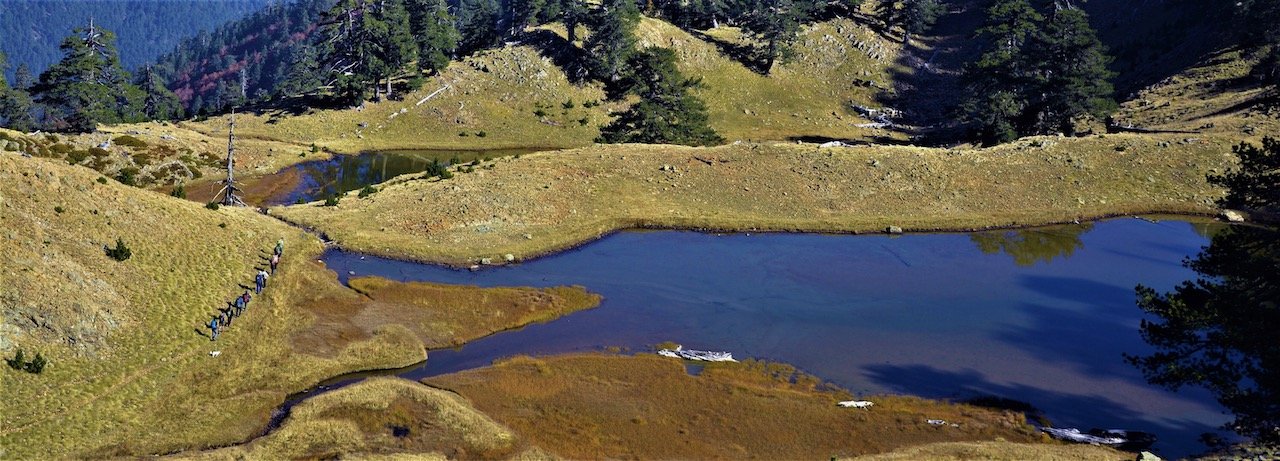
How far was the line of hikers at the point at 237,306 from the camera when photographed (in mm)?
44309

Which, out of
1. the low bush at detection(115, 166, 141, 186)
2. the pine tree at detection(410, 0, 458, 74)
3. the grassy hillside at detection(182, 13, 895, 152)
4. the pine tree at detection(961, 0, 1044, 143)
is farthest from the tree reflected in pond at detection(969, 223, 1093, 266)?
the pine tree at detection(410, 0, 458, 74)

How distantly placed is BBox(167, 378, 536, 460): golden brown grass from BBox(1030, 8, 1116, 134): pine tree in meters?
81.6

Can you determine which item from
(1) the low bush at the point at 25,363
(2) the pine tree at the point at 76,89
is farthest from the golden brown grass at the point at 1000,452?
(2) the pine tree at the point at 76,89

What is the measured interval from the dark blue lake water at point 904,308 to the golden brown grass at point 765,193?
2.46 meters

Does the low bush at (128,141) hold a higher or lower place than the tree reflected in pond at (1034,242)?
lower

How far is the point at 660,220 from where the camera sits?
7119cm

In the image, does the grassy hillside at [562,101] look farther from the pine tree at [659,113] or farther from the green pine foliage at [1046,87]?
the green pine foliage at [1046,87]

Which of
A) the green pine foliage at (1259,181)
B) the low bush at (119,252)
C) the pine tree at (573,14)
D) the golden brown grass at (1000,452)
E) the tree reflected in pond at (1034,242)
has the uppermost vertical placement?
the pine tree at (573,14)

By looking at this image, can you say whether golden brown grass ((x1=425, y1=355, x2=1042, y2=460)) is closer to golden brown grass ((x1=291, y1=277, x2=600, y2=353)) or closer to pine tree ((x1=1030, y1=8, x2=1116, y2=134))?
golden brown grass ((x1=291, y1=277, x2=600, y2=353))

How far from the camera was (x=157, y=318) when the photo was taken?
4453cm

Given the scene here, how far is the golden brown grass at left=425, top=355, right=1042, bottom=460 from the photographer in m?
36.9

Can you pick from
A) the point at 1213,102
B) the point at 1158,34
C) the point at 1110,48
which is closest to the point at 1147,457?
the point at 1213,102

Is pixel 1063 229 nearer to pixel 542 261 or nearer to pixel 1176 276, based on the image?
pixel 1176 276

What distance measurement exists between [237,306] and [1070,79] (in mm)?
85804
